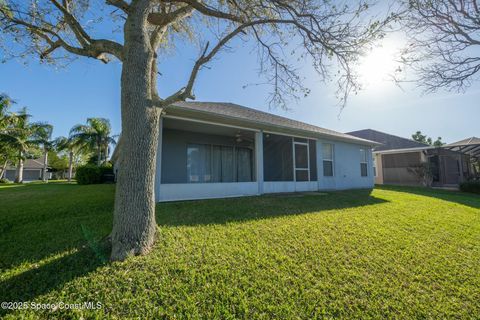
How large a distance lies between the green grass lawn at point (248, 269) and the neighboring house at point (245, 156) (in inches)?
126

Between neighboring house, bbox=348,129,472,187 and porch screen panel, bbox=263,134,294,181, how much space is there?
41.5 feet

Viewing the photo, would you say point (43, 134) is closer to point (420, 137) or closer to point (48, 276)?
point (48, 276)

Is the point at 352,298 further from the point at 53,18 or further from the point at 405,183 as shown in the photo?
the point at 405,183

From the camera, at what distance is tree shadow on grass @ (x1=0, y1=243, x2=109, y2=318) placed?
2.39 meters

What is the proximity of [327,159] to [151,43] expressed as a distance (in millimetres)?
9838

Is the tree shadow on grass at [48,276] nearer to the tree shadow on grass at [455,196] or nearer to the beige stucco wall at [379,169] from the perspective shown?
the tree shadow on grass at [455,196]

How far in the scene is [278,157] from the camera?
10.0 metres

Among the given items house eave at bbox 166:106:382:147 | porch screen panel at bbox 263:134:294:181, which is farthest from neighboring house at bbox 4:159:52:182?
porch screen panel at bbox 263:134:294:181

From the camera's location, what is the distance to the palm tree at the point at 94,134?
23.8 metres

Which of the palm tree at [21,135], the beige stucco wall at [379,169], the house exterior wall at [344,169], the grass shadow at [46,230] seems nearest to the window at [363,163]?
the house exterior wall at [344,169]

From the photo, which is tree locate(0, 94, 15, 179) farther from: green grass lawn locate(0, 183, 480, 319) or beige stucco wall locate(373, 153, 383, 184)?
beige stucco wall locate(373, 153, 383, 184)

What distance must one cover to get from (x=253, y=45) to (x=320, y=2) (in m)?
2.25

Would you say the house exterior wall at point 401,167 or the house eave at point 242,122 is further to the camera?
the house exterior wall at point 401,167

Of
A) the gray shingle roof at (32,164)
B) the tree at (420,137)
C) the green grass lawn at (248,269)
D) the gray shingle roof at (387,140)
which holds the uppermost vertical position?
the tree at (420,137)
